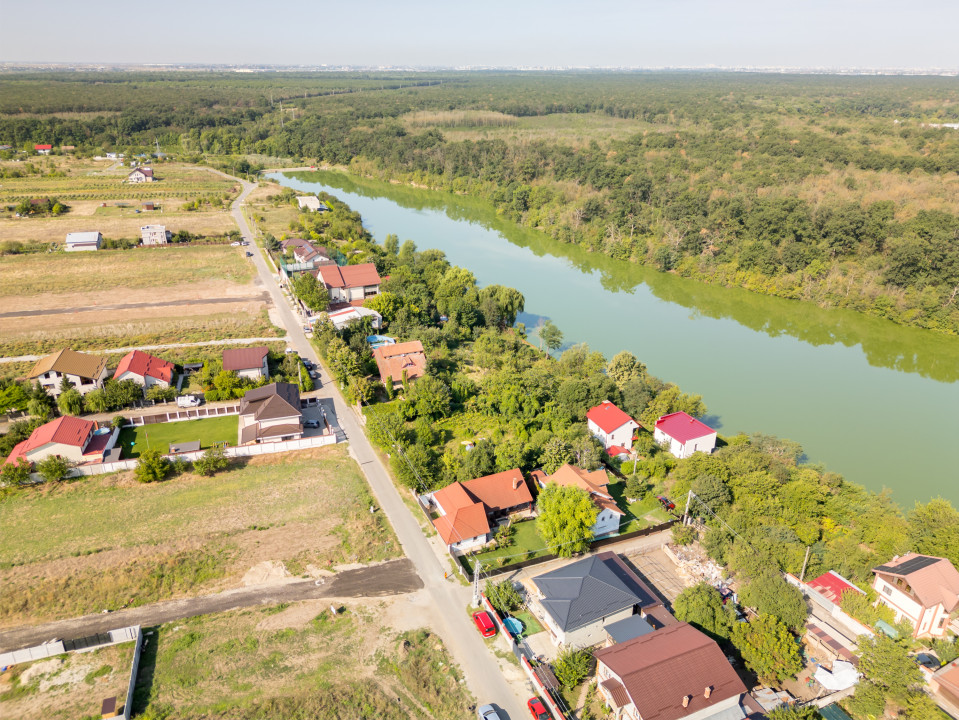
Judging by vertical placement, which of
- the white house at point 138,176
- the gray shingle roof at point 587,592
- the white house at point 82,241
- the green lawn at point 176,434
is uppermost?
the white house at point 138,176

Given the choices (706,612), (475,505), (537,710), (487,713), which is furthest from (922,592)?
(475,505)

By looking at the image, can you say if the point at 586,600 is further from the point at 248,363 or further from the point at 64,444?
the point at 248,363

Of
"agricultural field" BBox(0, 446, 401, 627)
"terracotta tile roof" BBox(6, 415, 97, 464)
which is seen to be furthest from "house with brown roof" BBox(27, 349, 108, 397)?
"agricultural field" BBox(0, 446, 401, 627)

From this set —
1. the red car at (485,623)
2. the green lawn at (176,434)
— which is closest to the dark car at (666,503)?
the red car at (485,623)

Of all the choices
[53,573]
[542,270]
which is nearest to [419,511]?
[53,573]

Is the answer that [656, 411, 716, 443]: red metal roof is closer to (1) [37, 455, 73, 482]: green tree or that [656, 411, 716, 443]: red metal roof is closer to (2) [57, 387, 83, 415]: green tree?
(1) [37, 455, 73, 482]: green tree

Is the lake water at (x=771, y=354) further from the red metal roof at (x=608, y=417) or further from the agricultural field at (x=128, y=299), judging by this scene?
the agricultural field at (x=128, y=299)

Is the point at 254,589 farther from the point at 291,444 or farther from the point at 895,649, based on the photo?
the point at 895,649
